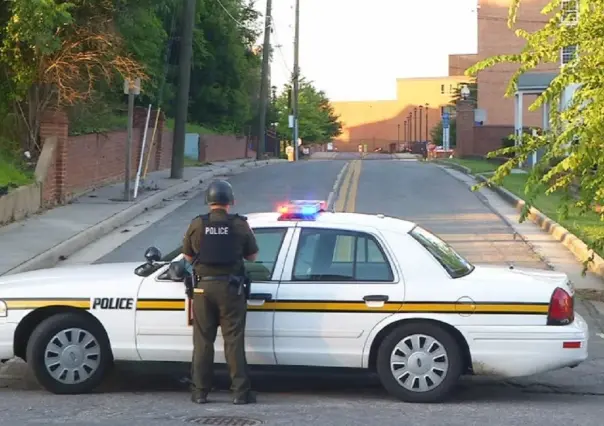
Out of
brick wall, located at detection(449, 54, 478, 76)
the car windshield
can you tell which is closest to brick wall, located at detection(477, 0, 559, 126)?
brick wall, located at detection(449, 54, 478, 76)

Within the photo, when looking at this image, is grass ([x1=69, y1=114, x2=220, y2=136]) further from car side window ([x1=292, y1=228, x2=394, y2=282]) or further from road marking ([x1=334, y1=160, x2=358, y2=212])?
car side window ([x1=292, y1=228, x2=394, y2=282])

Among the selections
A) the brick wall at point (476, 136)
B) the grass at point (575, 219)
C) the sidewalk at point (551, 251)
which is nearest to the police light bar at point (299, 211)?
the grass at point (575, 219)

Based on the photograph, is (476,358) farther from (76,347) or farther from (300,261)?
(76,347)

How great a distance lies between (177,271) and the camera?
716 centimetres

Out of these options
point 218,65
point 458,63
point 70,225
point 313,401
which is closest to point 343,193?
point 70,225

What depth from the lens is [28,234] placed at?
54.3ft

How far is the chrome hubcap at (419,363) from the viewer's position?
23.3 feet

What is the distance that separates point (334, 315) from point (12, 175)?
504 inches

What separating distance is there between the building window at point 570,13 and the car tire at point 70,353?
248 inches

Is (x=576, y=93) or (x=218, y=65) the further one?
(x=218, y=65)

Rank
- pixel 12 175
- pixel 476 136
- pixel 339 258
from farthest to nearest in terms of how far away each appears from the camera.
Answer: pixel 476 136 < pixel 12 175 < pixel 339 258

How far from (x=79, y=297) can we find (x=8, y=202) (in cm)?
1071

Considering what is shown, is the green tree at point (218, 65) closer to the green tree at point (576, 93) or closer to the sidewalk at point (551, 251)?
the sidewalk at point (551, 251)

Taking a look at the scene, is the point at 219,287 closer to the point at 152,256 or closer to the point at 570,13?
the point at 152,256
